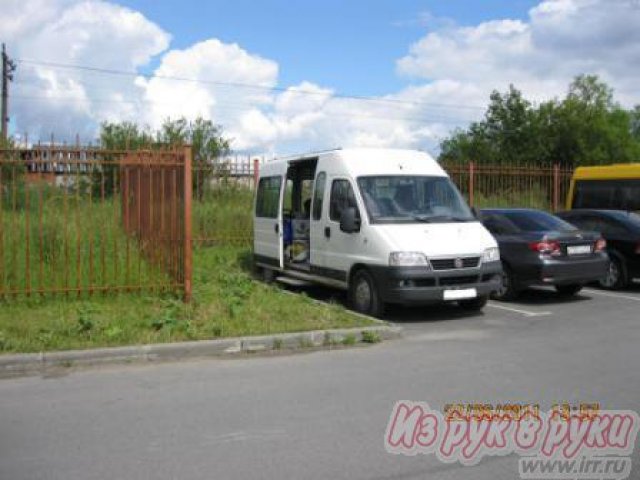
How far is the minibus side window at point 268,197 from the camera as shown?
1274 cm

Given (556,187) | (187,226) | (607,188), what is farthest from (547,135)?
(187,226)

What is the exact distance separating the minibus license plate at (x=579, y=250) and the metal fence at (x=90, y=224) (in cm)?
596

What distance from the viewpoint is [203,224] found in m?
16.0

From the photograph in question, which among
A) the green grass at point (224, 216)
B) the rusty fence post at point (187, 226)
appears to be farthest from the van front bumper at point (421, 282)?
the green grass at point (224, 216)

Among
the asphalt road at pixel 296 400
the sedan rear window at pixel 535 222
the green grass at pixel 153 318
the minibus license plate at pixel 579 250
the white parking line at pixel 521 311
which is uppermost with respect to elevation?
the sedan rear window at pixel 535 222

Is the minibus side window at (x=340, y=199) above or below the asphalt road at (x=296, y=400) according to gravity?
above

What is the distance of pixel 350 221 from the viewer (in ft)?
32.0

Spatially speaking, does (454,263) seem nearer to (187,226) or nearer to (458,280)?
(458,280)

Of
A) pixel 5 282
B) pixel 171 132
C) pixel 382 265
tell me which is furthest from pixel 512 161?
pixel 5 282

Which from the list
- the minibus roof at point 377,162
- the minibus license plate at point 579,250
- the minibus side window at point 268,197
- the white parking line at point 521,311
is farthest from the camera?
the minibus side window at point 268,197

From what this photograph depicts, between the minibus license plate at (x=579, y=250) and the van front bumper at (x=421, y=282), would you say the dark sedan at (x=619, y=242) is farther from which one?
the van front bumper at (x=421, y=282)

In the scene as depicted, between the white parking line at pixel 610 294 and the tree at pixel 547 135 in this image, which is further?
the tree at pixel 547 135

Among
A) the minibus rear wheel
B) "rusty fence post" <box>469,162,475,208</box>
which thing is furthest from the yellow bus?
the minibus rear wheel

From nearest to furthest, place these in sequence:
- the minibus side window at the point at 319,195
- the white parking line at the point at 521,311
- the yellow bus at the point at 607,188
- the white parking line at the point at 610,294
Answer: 1. the white parking line at the point at 521,311
2. the minibus side window at the point at 319,195
3. the white parking line at the point at 610,294
4. the yellow bus at the point at 607,188
